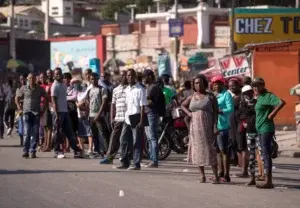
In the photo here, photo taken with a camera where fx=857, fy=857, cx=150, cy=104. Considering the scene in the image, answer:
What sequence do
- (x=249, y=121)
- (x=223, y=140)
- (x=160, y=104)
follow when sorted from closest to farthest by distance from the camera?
1. (x=249, y=121)
2. (x=223, y=140)
3. (x=160, y=104)

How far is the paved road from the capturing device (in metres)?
11.4

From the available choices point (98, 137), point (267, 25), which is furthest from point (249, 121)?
point (267, 25)

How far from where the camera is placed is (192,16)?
54406 millimetres

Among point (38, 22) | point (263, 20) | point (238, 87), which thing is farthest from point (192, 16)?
point (238, 87)

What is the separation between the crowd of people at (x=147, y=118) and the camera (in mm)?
13469

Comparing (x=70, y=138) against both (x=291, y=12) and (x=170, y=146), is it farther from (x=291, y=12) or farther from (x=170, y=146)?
(x=291, y=12)

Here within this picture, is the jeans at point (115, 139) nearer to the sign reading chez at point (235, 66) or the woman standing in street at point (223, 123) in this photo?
the woman standing in street at point (223, 123)

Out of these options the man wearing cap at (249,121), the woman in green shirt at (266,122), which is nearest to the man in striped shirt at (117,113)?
the man wearing cap at (249,121)

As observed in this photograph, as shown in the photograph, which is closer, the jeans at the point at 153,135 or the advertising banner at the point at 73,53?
the jeans at the point at 153,135

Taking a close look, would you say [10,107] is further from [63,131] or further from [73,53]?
[73,53]

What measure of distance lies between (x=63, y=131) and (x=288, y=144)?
24.6ft

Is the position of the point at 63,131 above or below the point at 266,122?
below

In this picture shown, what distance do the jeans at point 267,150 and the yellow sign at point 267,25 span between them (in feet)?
66.8

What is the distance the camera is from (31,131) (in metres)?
18.7
